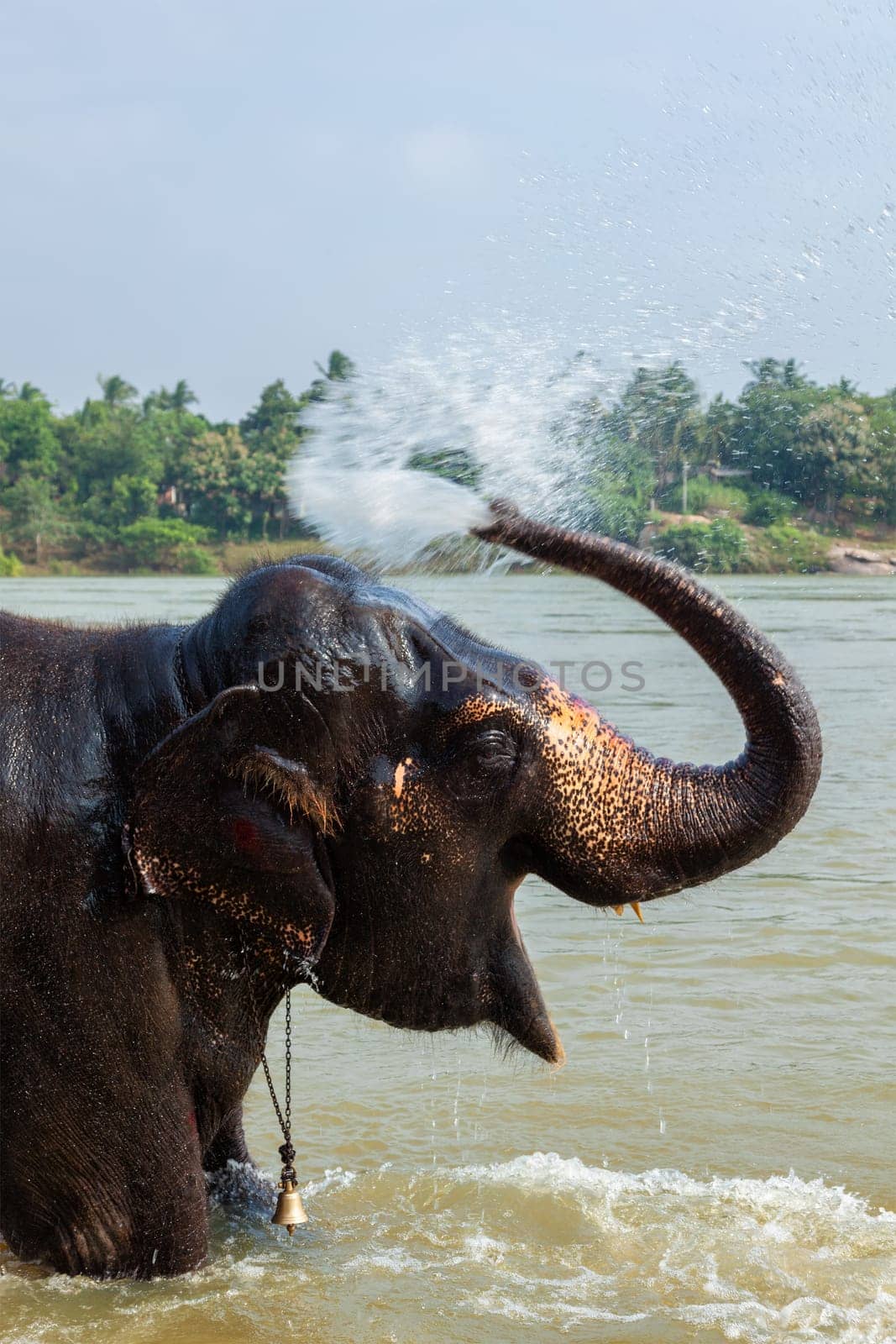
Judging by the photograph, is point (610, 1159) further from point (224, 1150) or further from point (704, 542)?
point (704, 542)

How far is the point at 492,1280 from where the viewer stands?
3.73m

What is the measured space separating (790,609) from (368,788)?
26104 millimetres

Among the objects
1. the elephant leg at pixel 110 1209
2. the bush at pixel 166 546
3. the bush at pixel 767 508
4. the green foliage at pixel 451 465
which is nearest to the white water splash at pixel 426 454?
the green foliage at pixel 451 465

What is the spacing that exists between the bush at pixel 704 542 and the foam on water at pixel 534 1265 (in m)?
8.59

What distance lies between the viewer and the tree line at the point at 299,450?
300 inches

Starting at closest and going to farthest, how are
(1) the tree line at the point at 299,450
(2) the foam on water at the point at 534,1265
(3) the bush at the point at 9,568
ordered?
1. (2) the foam on water at the point at 534,1265
2. (1) the tree line at the point at 299,450
3. (3) the bush at the point at 9,568

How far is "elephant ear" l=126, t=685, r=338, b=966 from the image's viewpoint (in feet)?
9.68

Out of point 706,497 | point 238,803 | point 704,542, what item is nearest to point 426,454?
point 238,803

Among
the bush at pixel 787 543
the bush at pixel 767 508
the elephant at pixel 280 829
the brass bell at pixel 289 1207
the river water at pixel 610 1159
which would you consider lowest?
the river water at pixel 610 1159

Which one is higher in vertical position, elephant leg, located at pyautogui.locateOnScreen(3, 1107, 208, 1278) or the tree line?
the tree line

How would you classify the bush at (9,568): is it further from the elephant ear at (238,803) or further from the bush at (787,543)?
the elephant ear at (238,803)

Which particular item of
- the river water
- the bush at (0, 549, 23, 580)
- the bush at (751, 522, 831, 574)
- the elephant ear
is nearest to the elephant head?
the elephant ear

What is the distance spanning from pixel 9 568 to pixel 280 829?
70.0 metres

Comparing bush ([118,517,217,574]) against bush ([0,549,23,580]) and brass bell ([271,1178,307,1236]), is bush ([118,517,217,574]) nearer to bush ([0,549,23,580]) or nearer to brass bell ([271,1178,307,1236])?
bush ([0,549,23,580])
